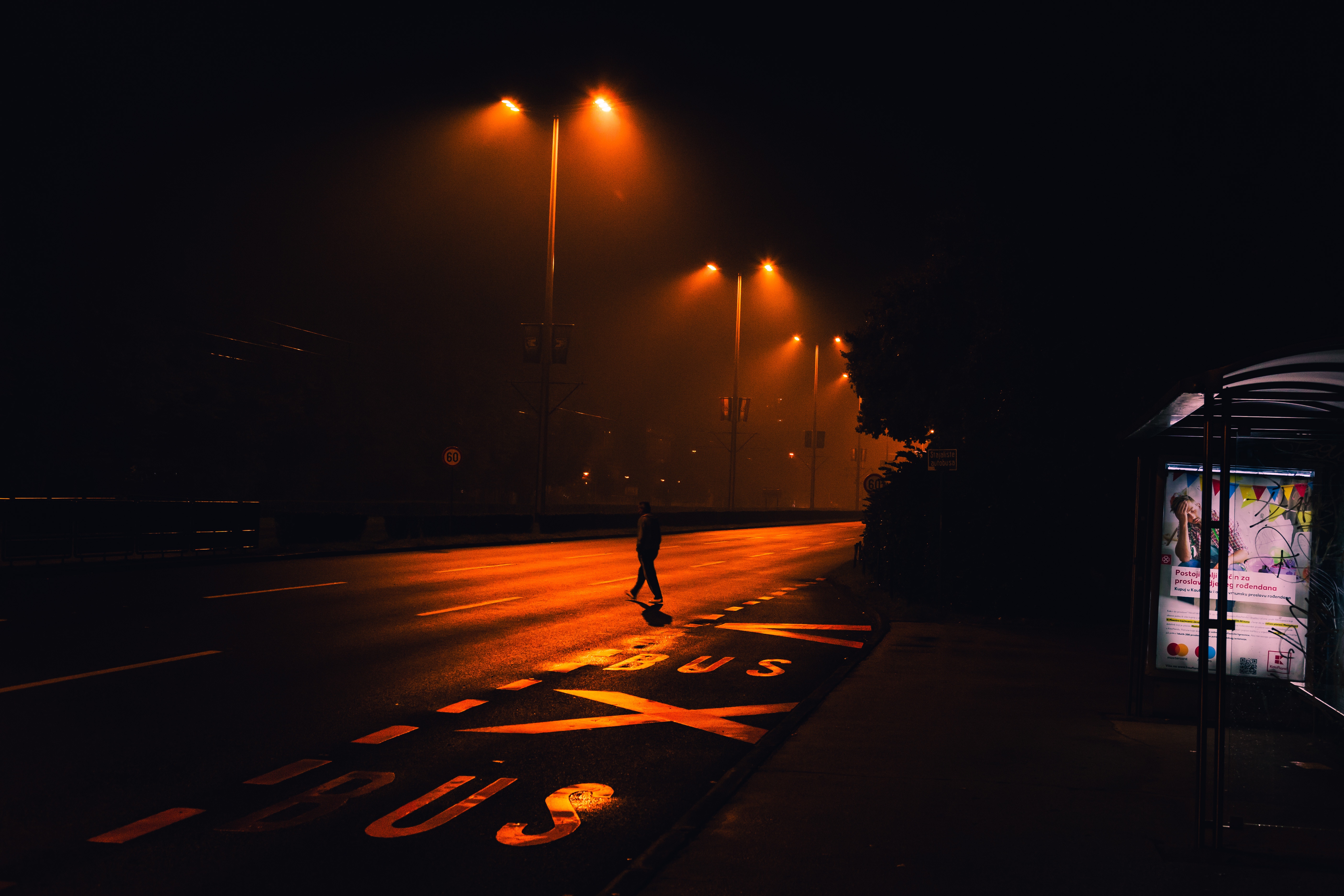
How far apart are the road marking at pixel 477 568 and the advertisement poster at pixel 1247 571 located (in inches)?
674

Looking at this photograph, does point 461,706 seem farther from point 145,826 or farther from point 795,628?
point 795,628

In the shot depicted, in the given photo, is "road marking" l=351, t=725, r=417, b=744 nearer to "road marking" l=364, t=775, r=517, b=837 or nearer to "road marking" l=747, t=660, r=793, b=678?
"road marking" l=364, t=775, r=517, b=837

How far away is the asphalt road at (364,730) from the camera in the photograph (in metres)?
5.10

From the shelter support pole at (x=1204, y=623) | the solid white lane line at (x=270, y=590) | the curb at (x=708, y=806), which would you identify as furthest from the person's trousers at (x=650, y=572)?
the shelter support pole at (x=1204, y=623)

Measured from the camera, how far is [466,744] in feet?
24.5

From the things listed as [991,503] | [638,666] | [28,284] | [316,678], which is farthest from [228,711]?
[28,284]

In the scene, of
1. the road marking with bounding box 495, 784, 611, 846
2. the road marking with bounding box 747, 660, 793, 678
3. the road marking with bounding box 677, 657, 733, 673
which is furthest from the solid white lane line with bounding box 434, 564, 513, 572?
the road marking with bounding box 495, 784, 611, 846

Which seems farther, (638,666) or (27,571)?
(27,571)

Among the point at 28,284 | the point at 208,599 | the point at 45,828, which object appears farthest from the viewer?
the point at 28,284

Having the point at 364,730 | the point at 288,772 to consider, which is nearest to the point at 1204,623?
the point at 288,772

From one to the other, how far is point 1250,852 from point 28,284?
48190 millimetres

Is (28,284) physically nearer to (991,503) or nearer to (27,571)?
(27,571)

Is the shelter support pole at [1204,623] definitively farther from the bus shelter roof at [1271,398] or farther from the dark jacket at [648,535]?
the dark jacket at [648,535]

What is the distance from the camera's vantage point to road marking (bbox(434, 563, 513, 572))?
23.2 metres
